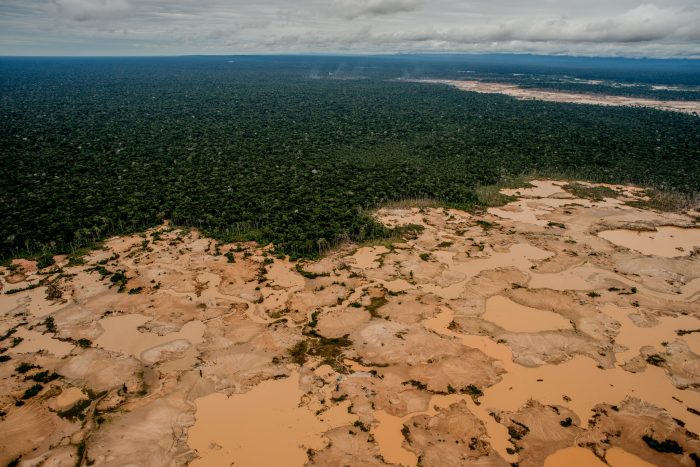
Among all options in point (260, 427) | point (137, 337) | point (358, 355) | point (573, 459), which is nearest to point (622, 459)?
point (573, 459)

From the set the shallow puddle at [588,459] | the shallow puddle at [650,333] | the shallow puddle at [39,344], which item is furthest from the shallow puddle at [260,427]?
the shallow puddle at [650,333]

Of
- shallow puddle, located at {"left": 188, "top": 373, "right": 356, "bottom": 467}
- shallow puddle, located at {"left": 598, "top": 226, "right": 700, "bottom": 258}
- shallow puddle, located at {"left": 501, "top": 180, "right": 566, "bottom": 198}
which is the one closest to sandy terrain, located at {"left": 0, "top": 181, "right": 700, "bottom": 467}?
shallow puddle, located at {"left": 188, "top": 373, "right": 356, "bottom": 467}

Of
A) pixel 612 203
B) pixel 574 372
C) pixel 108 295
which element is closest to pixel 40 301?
pixel 108 295

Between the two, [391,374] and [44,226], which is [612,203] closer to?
[391,374]

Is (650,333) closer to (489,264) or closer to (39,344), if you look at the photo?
(489,264)

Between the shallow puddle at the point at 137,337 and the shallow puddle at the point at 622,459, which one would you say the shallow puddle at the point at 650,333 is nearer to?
the shallow puddle at the point at 622,459
